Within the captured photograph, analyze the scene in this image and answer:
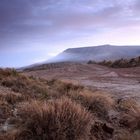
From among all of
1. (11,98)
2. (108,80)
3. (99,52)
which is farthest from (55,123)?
(99,52)

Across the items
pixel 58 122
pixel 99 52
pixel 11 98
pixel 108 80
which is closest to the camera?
pixel 58 122

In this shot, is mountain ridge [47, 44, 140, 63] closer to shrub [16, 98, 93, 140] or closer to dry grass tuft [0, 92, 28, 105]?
dry grass tuft [0, 92, 28, 105]

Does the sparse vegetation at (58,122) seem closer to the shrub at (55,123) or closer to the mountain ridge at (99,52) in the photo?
the shrub at (55,123)

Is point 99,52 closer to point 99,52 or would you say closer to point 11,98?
point 99,52

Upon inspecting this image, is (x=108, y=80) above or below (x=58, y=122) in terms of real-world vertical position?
below

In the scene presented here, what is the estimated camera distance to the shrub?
7.57 meters

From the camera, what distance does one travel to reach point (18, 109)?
9328 millimetres

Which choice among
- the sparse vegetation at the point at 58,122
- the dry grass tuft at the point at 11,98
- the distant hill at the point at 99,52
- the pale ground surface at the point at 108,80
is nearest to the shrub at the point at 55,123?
the sparse vegetation at the point at 58,122

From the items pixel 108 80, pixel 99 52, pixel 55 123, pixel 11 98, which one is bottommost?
pixel 99 52

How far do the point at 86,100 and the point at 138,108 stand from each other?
1927mm

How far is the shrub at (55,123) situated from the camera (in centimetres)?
757

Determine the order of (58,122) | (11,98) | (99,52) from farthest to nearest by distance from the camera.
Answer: (99,52) < (11,98) < (58,122)

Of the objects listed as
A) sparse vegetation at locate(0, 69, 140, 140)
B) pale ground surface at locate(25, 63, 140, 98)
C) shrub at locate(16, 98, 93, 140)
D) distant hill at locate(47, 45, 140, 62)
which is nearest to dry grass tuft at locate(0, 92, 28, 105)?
sparse vegetation at locate(0, 69, 140, 140)

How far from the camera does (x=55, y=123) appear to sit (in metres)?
7.66
